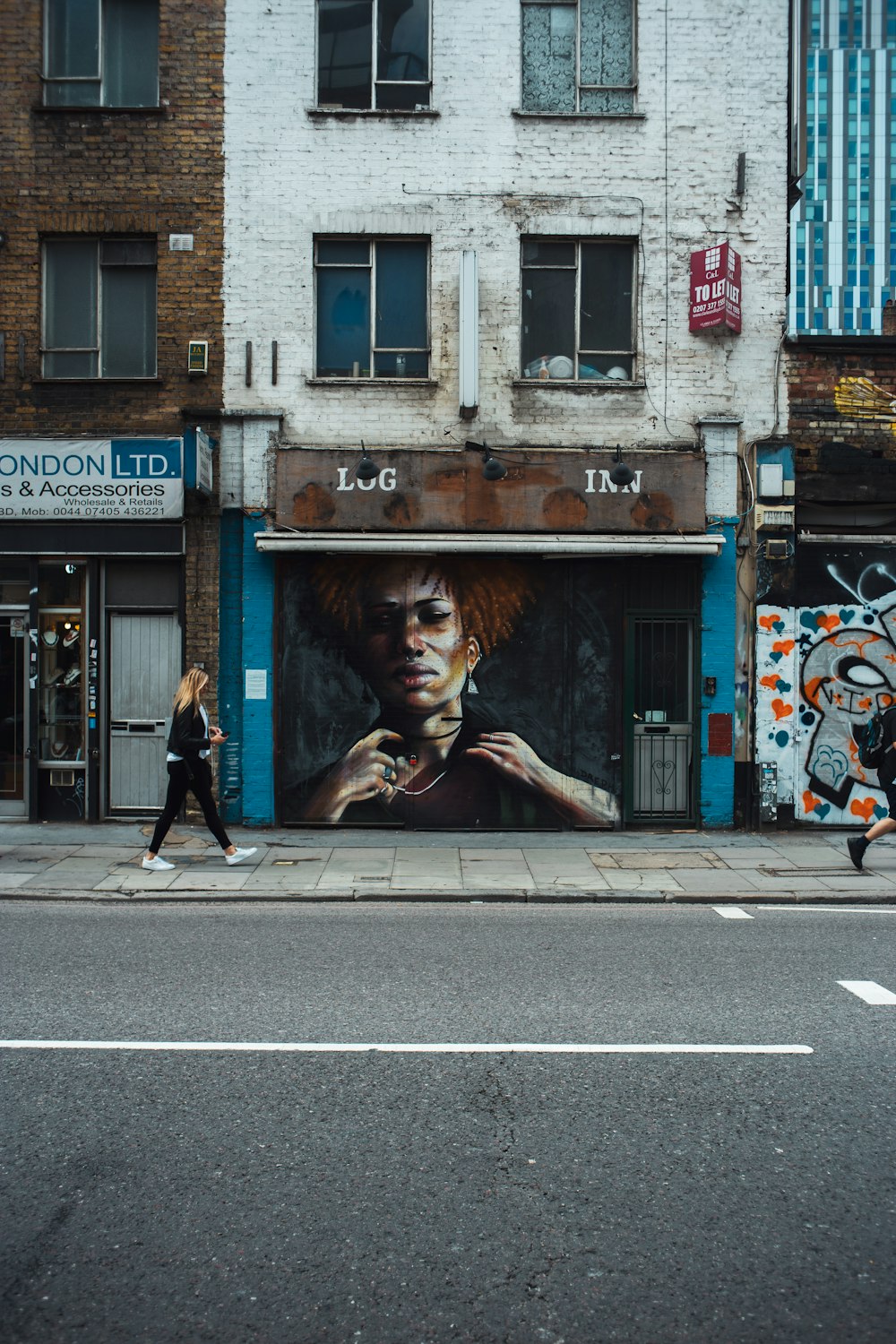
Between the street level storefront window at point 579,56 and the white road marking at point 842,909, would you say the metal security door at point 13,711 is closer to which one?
the white road marking at point 842,909

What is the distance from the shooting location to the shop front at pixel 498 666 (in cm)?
1256

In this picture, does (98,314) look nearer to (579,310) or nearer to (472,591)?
(472,591)

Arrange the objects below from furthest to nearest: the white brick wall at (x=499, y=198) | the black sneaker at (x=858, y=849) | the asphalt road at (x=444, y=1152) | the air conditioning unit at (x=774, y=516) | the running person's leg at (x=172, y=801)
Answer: the white brick wall at (x=499, y=198) → the air conditioning unit at (x=774, y=516) → the black sneaker at (x=858, y=849) → the running person's leg at (x=172, y=801) → the asphalt road at (x=444, y=1152)

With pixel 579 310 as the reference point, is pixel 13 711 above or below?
below

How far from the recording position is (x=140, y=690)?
42.5ft

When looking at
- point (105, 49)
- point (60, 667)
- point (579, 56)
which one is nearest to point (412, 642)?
point (60, 667)

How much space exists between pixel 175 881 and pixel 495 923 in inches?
130

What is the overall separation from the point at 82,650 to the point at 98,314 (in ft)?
13.4

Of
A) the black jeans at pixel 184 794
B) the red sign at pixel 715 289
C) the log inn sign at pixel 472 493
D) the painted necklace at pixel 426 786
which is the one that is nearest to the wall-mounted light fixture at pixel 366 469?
the log inn sign at pixel 472 493

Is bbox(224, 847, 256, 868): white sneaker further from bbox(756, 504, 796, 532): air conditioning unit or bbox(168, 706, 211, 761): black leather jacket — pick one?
bbox(756, 504, 796, 532): air conditioning unit

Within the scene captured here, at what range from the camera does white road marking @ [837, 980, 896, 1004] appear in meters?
6.43

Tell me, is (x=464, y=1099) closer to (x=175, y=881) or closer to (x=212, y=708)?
(x=175, y=881)

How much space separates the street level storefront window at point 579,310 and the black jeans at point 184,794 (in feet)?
20.4

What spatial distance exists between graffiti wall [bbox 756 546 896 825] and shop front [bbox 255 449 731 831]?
0.89 meters
